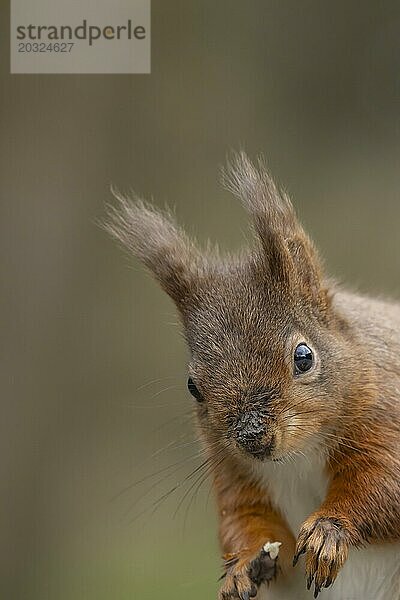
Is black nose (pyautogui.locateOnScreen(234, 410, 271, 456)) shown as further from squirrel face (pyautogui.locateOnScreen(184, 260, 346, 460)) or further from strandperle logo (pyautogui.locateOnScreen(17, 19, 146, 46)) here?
strandperle logo (pyautogui.locateOnScreen(17, 19, 146, 46))

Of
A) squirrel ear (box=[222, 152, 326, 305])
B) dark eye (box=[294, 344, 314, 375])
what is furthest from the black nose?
squirrel ear (box=[222, 152, 326, 305])

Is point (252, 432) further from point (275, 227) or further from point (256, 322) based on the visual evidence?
point (275, 227)

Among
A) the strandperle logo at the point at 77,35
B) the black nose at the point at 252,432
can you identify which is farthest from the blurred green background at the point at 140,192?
the black nose at the point at 252,432

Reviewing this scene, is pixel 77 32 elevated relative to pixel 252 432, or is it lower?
elevated

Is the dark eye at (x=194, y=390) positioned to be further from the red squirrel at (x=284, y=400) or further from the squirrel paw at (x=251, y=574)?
the squirrel paw at (x=251, y=574)

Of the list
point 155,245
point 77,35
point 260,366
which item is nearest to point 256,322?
point 260,366

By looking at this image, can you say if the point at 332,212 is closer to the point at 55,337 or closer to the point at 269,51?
the point at 269,51

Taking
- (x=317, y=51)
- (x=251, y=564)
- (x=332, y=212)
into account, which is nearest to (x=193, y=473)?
(x=251, y=564)
